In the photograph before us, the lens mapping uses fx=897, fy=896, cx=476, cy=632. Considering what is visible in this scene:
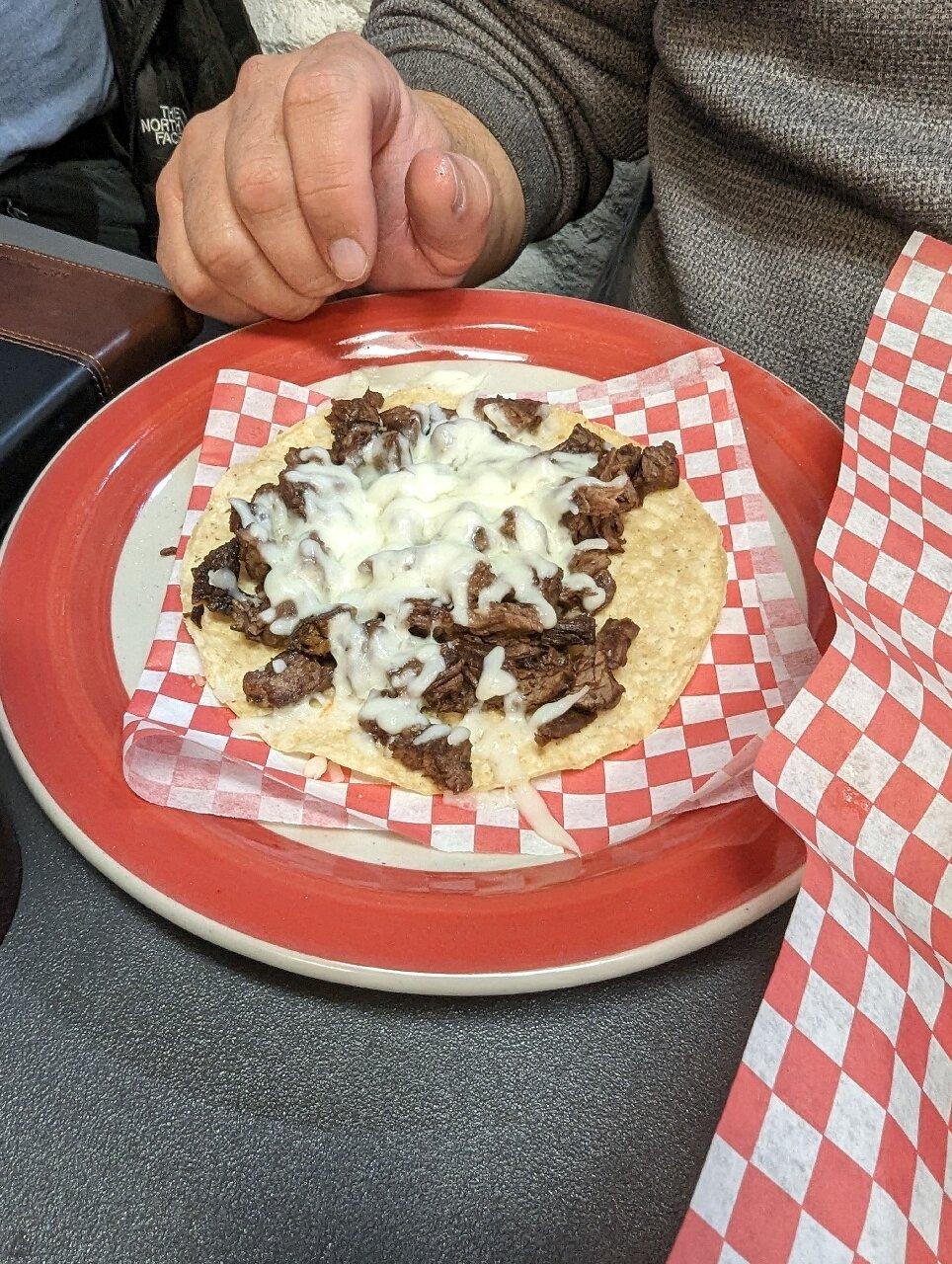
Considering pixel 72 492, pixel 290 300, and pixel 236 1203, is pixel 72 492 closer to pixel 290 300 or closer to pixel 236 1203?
pixel 290 300

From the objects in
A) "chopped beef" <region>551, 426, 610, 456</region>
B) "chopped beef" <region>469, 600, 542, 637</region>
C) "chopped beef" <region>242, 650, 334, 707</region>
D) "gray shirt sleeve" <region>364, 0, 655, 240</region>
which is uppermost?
"gray shirt sleeve" <region>364, 0, 655, 240</region>

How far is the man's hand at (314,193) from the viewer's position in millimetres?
1445

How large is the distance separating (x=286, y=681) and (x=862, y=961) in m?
0.79

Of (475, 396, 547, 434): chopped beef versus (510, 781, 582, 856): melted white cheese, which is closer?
(510, 781, 582, 856): melted white cheese

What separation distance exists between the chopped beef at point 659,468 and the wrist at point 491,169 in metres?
0.73

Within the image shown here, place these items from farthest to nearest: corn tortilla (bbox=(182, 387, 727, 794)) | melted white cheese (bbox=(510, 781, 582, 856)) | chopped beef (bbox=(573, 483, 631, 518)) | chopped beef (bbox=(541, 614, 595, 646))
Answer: chopped beef (bbox=(573, 483, 631, 518)) < chopped beef (bbox=(541, 614, 595, 646)) < corn tortilla (bbox=(182, 387, 727, 794)) < melted white cheese (bbox=(510, 781, 582, 856))

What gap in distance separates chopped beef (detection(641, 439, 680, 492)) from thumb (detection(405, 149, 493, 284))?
551 mm

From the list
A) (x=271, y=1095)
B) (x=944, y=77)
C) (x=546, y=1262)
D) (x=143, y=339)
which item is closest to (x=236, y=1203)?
(x=271, y=1095)

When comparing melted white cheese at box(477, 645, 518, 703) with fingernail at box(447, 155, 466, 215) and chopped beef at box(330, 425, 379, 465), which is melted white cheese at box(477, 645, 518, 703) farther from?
fingernail at box(447, 155, 466, 215)

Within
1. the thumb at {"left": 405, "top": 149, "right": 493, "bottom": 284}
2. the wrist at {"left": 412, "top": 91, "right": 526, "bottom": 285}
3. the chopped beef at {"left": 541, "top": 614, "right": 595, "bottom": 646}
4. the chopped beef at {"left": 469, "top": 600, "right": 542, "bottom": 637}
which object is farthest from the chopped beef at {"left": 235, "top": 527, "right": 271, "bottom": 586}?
the wrist at {"left": 412, "top": 91, "right": 526, "bottom": 285}

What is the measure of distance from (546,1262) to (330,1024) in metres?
Answer: 0.31

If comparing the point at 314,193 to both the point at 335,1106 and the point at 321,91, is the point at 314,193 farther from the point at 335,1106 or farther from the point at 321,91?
the point at 335,1106

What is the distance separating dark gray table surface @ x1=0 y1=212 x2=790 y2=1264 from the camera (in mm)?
844

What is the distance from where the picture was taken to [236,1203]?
33.7 inches
